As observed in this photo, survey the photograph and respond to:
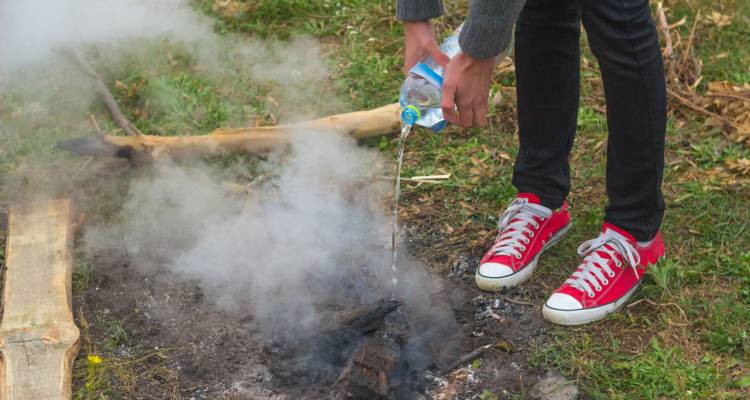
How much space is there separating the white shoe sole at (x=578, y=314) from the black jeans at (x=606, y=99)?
284 millimetres

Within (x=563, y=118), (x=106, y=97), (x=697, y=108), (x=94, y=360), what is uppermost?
(x=563, y=118)

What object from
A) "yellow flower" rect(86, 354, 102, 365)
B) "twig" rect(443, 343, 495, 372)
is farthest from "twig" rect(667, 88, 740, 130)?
"yellow flower" rect(86, 354, 102, 365)

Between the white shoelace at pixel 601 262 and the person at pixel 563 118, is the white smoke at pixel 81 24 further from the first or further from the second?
the white shoelace at pixel 601 262

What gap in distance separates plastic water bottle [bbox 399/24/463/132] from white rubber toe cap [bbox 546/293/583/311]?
78 cm

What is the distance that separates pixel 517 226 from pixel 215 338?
1249 millimetres

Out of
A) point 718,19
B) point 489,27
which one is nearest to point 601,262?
point 489,27

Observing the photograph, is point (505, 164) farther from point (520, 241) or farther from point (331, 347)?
point (331, 347)

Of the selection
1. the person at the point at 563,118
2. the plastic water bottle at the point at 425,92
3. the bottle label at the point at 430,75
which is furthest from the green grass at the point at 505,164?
the bottle label at the point at 430,75

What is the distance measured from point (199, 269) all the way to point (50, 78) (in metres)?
2.06

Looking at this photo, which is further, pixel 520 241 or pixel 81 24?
pixel 81 24

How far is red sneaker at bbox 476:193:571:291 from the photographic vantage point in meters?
3.37

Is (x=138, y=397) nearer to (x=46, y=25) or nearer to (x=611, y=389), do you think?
(x=611, y=389)

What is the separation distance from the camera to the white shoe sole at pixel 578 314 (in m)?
3.17

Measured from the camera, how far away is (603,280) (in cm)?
322
